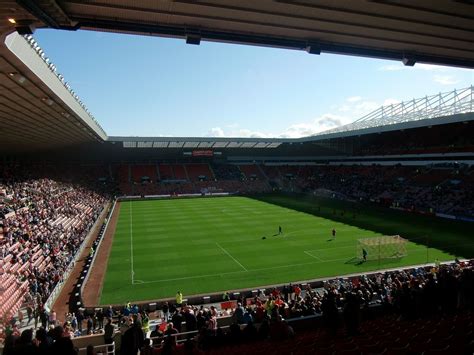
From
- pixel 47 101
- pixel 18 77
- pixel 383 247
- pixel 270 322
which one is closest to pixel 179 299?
pixel 270 322

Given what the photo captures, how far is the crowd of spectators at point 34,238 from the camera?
17.8 meters

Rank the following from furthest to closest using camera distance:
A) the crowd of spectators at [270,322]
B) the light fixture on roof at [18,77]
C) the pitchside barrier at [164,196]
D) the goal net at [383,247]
Answer: the pitchside barrier at [164,196]
the goal net at [383,247]
the light fixture on roof at [18,77]
the crowd of spectators at [270,322]

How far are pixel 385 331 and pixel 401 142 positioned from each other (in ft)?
177

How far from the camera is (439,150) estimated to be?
49531 millimetres

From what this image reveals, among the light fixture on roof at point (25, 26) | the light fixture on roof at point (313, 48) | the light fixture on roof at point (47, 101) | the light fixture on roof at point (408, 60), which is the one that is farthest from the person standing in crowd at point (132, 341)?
the light fixture on roof at point (47, 101)

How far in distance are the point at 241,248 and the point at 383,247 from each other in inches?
397

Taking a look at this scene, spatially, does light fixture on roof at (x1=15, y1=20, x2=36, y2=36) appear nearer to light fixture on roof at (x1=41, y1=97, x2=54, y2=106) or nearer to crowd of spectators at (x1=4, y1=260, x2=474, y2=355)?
crowd of spectators at (x1=4, y1=260, x2=474, y2=355)

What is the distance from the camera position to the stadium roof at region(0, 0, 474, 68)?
7.59 meters

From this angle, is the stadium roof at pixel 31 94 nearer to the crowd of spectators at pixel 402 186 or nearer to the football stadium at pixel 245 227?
the football stadium at pixel 245 227

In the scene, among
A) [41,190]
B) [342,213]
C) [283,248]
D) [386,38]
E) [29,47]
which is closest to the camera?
[386,38]

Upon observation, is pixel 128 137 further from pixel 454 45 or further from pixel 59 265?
pixel 454 45

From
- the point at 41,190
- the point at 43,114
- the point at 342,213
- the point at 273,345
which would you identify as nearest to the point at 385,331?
the point at 273,345

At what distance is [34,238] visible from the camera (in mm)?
24438

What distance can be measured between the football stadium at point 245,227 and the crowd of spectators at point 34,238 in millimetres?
160
